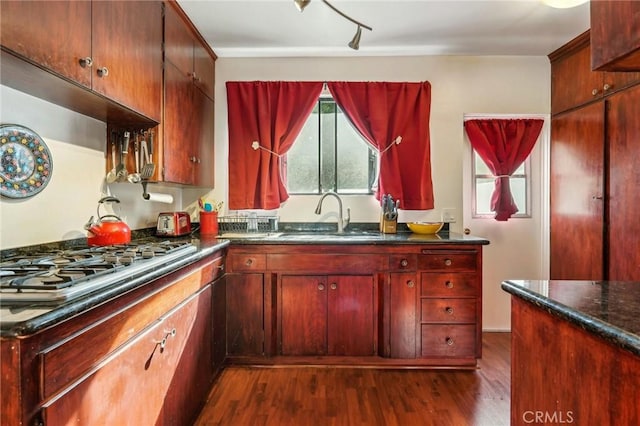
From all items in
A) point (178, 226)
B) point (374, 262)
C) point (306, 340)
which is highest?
point (178, 226)

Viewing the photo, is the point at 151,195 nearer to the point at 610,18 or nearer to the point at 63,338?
the point at 63,338

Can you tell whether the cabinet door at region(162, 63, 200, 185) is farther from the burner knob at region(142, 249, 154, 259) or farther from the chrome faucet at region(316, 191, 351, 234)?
the chrome faucet at region(316, 191, 351, 234)

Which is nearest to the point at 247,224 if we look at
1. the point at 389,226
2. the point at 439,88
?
the point at 389,226

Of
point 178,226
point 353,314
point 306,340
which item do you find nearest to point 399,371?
point 353,314

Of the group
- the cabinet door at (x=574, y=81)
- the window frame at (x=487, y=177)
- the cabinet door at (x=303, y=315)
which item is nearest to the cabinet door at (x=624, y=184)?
the cabinet door at (x=574, y=81)

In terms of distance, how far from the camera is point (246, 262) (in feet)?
8.29

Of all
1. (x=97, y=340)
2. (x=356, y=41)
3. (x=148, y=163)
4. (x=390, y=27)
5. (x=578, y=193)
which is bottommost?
(x=97, y=340)

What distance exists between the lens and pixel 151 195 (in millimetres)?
2305

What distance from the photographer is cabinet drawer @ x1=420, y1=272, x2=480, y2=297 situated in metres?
2.49

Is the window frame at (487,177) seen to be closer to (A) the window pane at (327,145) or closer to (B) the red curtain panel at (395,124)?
(B) the red curtain panel at (395,124)

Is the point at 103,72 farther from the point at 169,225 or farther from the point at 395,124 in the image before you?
the point at 395,124

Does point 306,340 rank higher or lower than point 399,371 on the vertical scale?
higher

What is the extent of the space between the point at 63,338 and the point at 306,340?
5.81 ft

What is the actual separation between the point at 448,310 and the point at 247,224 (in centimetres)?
169
